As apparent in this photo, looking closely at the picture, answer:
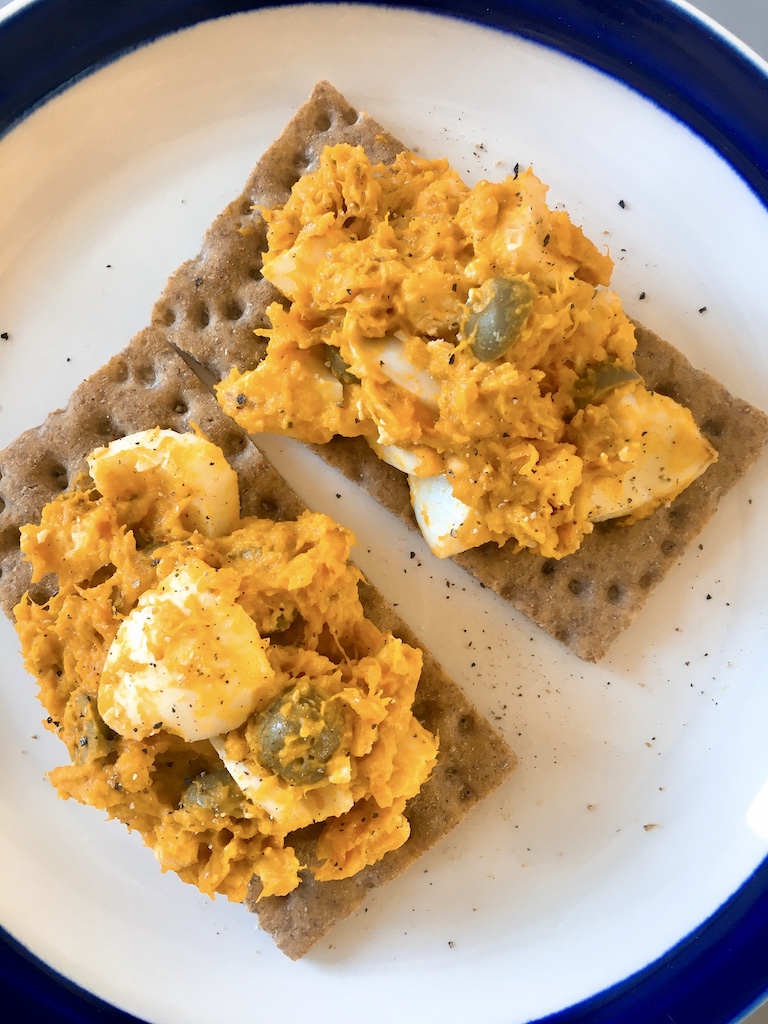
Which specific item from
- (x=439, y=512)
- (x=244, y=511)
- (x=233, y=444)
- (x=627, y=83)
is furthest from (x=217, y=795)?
(x=627, y=83)

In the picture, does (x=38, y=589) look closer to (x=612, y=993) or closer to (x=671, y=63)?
(x=612, y=993)

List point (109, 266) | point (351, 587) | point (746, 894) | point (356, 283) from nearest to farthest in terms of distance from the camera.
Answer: point (356, 283) → point (351, 587) → point (746, 894) → point (109, 266)

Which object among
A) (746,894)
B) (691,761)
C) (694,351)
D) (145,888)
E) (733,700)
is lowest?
(145,888)

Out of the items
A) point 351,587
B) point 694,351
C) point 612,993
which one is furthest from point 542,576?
point 612,993

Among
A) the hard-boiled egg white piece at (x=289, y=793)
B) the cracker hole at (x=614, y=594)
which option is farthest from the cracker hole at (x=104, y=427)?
the cracker hole at (x=614, y=594)

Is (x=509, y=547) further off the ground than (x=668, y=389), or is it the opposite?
(x=668, y=389)

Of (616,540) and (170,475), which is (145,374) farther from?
(616,540)

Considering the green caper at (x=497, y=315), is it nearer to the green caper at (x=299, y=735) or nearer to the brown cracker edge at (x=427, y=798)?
the brown cracker edge at (x=427, y=798)
